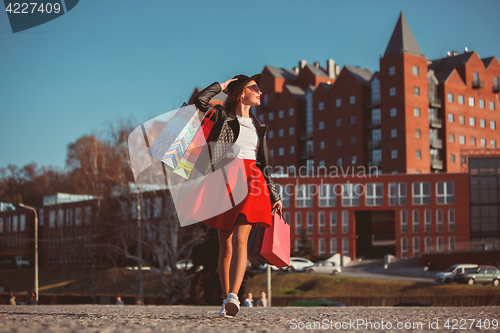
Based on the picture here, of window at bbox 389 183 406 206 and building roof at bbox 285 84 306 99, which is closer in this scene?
window at bbox 389 183 406 206

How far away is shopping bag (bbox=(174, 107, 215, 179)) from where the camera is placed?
230 inches

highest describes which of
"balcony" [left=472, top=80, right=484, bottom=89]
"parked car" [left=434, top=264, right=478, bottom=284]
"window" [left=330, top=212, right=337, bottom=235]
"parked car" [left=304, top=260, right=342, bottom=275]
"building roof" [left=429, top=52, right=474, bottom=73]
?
"building roof" [left=429, top=52, right=474, bottom=73]

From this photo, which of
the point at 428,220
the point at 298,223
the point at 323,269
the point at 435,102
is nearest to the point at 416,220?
the point at 428,220

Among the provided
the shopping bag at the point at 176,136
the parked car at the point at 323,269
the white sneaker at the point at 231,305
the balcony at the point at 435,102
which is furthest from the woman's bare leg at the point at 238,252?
the balcony at the point at 435,102

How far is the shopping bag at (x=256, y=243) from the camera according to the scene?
240 inches

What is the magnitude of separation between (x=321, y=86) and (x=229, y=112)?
74.8 m

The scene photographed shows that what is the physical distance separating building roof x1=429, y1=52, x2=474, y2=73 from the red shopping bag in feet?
258

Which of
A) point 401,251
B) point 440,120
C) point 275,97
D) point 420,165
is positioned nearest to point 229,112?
point 401,251

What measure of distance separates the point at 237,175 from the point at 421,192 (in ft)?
203

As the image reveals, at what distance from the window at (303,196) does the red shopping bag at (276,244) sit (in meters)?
60.4

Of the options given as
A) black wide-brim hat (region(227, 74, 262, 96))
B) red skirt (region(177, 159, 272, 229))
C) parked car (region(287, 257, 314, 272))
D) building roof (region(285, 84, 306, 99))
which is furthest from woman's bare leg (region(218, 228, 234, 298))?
building roof (region(285, 84, 306, 99))

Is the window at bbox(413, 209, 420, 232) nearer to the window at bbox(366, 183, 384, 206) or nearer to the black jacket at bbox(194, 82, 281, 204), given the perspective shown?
the window at bbox(366, 183, 384, 206)

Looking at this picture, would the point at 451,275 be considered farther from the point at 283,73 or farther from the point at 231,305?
the point at 283,73

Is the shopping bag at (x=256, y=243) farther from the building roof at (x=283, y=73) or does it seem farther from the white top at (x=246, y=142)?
the building roof at (x=283, y=73)
